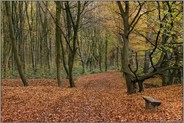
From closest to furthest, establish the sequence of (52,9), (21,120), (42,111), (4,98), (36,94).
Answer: (21,120)
(42,111)
(4,98)
(36,94)
(52,9)

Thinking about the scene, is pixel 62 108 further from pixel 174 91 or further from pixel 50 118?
pixel 174 91

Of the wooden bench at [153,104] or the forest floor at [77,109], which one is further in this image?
the wooden bench at [153,104]

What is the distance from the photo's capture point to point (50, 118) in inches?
363

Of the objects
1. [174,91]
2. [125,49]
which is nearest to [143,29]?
[125,49]

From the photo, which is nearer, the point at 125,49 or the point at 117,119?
the point at 117,119

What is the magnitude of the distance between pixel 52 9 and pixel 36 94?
2512 cm

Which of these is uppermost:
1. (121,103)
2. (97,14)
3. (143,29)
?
(97,14)

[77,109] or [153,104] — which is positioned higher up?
[153,104]

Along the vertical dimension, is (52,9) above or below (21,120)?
above

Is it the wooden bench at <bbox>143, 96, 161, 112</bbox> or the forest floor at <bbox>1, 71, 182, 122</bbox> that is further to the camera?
the wooden bench at <bbox>143, 96, 161, 112</bbox>

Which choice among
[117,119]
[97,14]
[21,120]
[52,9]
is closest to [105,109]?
[117,119]

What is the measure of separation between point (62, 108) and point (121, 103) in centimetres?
283

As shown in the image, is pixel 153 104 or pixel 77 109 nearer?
pixel 153 104

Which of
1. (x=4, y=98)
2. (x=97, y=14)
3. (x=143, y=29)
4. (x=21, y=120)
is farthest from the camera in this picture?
(x=97, y=14)
